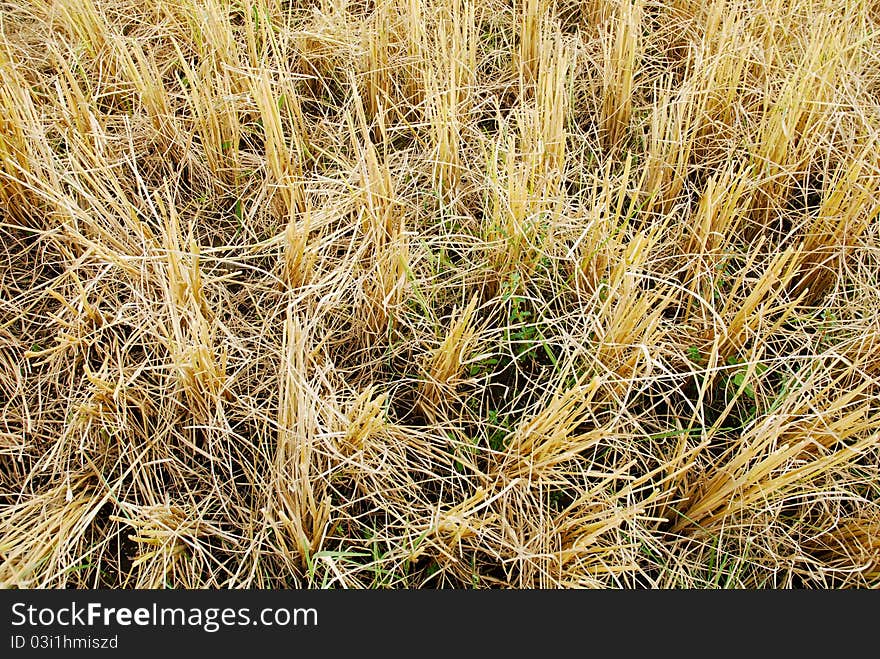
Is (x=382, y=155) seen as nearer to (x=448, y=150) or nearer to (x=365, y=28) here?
(x=448, y=150)

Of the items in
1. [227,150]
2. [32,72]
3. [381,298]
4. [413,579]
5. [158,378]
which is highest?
[32,72]

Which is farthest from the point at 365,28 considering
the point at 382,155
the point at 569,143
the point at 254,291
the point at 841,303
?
the point at 841,303

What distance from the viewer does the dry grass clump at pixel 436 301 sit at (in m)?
1.08

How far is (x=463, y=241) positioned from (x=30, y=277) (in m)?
0.83

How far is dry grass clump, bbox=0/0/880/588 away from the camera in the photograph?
108cm

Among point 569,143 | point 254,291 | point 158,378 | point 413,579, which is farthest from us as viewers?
point 569,143

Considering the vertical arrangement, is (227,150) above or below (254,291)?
above

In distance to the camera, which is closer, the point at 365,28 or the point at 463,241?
the point at 463,241

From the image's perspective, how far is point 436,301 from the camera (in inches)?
51.3

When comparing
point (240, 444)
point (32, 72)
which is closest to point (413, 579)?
point (240, 444)

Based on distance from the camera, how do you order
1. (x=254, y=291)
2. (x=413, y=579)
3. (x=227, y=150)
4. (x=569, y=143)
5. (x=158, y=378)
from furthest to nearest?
(x=569, y=143) → (x=227, y=150) → (x=254, y=291) → (x=158, y=378) → (x=413, y=579)

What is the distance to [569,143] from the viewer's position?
1.55 m

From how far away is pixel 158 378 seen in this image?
1.19 metres

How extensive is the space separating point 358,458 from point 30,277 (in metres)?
0.75
